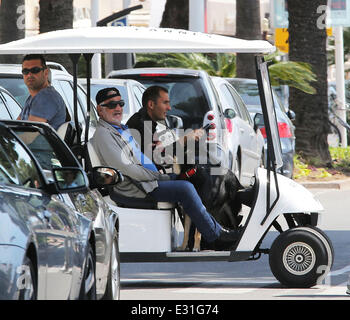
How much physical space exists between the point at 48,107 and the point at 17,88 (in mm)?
4511

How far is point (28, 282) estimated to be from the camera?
6137mm

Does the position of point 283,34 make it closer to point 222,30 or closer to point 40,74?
point 222,30

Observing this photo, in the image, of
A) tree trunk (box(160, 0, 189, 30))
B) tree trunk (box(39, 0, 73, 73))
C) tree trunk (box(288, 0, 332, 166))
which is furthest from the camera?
tree trunk (box(160, 0, 189, 30))

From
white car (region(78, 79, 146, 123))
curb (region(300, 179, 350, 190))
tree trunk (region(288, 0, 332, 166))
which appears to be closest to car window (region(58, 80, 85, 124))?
white car (region(78, 79, 146, 123))

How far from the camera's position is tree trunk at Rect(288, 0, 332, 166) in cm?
2684

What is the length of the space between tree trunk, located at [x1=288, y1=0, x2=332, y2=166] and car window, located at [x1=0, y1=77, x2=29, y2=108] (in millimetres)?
11511

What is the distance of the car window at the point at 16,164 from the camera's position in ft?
22.6

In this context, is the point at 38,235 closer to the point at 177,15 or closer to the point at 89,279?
the point at 89,279

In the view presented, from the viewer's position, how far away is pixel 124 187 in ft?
34.5

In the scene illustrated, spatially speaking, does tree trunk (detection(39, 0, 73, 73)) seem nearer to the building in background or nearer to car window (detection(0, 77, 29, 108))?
car window (detection(0, 77, 29, 108))

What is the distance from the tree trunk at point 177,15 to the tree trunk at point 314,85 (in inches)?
342

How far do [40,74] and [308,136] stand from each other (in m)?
15.7

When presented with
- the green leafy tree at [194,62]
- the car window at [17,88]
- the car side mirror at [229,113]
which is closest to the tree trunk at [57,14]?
the car side mirror at [229,113]

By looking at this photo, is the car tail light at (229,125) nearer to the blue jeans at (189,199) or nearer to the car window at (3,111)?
the car window at (3,111)
